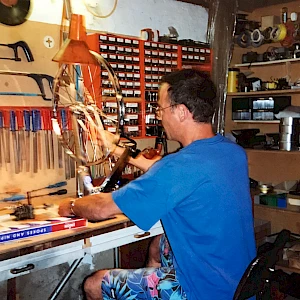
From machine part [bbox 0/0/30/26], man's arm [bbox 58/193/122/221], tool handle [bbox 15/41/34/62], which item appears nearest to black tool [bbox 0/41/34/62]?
tool handle [bbox 15/41/34/62]

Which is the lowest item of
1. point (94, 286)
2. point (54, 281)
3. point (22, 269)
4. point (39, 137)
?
point (54, 281)

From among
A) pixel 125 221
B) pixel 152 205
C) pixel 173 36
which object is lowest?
pixel 125 221

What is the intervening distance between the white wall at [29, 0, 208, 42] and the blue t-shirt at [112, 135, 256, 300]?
1323mm

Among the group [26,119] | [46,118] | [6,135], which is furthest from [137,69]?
[6,135]

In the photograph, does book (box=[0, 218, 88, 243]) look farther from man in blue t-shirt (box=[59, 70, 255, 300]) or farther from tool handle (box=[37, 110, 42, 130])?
tool handle (box=[37, 110, 42, 130])

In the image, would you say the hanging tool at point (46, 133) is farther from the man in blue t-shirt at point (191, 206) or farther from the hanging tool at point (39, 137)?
the man in blue t-shirt at point (191, 206)

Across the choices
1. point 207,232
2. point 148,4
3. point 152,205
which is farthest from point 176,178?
point 148,4

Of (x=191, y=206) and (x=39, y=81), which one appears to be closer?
(x=191, y=206)

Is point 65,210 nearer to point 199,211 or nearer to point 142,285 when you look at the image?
point 142,285

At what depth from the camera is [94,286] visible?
1.88 metres

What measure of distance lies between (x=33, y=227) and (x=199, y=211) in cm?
69

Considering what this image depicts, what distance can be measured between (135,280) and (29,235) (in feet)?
1.53

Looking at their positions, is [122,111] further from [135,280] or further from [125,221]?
[135,280]

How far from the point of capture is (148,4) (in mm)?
3049
